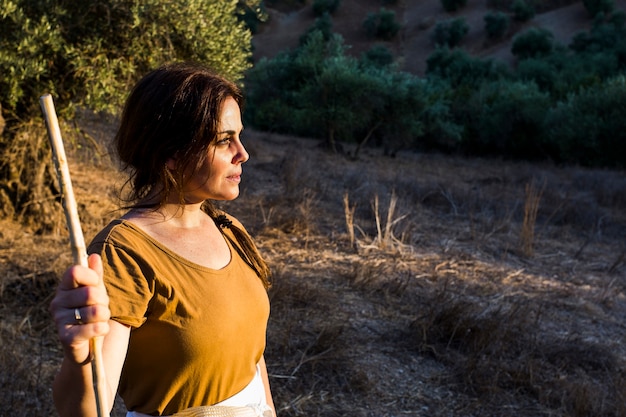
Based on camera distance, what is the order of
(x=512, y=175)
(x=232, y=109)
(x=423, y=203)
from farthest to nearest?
(x=512, y=175) → (x=423, y=203) → (x=232, y=109)

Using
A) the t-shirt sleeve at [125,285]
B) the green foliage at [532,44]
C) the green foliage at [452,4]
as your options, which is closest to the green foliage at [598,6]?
the green foliage at [532,44]

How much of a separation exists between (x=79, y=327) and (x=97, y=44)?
5184 millimetres

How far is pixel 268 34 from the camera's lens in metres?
43.9

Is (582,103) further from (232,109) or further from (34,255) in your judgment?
(232,109)

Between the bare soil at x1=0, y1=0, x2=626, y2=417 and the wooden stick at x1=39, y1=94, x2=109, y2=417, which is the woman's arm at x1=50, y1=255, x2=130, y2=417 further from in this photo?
the bare soil at x1=0, y1=0, x2=626, y2=417

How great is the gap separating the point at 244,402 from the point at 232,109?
73 cm

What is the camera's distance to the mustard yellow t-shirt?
137cm

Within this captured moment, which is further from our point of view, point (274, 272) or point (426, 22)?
point (426, 22)

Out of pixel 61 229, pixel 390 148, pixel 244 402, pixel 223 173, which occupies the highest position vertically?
pixel 223 173

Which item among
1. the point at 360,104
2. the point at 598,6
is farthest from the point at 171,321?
the point at 598,6

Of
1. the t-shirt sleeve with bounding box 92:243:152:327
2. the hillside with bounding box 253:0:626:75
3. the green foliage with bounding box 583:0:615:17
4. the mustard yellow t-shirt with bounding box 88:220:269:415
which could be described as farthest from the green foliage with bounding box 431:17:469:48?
the t-shirt sleeve with bounding box 92:243:152:327

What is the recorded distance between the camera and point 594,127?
722 inches

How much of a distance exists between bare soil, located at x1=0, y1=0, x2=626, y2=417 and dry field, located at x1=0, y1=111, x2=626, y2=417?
0.01 m

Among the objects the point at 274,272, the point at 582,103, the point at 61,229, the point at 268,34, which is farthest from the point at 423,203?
the point at 268,34
